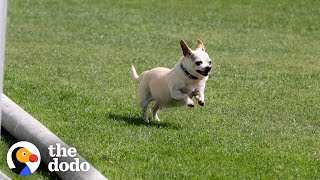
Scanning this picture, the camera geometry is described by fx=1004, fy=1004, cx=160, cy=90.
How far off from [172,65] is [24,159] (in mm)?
7720

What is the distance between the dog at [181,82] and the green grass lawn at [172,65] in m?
0.29

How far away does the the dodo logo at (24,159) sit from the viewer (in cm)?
873

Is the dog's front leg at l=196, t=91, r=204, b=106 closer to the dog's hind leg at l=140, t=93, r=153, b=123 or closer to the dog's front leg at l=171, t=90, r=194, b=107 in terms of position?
the dog's front leg at l=171, t=90, r=194, b=107

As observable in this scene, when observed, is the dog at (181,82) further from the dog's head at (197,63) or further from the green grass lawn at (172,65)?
the green grass lawn at (172,65)

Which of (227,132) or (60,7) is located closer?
A: (227,132)

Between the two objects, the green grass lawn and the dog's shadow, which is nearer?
the green grass lawn

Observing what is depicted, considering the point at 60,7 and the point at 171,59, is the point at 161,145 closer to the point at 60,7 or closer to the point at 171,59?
the point at 171,59

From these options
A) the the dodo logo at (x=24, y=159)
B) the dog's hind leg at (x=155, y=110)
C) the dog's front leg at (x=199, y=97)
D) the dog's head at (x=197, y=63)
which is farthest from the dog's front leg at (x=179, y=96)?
the the dodo logo at (x=24, y=159)

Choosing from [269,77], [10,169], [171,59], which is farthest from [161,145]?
[171,59]

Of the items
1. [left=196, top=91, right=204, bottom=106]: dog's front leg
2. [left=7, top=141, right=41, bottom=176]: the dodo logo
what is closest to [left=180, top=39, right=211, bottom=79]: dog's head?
[left=196, top=91, right=204, bottom=106]: dog's front leg

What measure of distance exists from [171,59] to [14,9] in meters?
7.56

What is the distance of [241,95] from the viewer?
44.3ft

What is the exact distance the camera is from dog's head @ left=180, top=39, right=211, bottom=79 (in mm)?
10617

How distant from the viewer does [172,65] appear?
53.8ft
